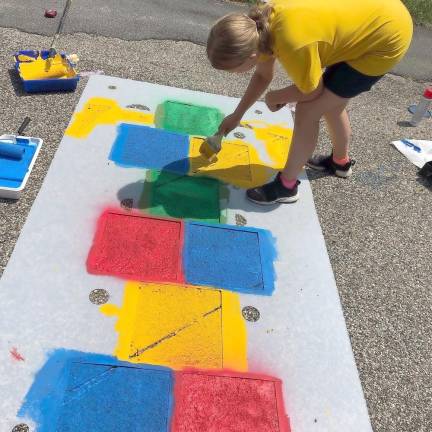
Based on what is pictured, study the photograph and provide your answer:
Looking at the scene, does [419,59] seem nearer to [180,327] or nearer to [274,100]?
[274,100]

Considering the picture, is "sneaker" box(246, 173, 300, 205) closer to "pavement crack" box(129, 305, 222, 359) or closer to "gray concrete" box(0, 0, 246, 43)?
"pavement crack" box(129, 305, 222, 359)

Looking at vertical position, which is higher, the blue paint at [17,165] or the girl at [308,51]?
the girl at [308,51]

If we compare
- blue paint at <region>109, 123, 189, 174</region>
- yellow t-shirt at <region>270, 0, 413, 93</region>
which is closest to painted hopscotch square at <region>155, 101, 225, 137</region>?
blue paint at <region>109, 123, 189, 174</region>

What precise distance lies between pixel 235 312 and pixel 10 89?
6.95 feet

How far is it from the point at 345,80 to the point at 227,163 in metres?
0.86

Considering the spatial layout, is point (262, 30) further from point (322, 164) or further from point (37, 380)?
point (37, 380)

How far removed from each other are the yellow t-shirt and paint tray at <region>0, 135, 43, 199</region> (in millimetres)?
1402

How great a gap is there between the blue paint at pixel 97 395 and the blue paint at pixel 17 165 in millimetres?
989

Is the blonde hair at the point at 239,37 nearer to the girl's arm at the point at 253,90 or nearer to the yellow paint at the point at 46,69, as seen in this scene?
the girl's arm at the point at 253,90

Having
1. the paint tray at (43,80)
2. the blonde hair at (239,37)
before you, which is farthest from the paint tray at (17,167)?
the blonde hair at (239,37)

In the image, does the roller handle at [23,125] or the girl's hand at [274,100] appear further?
the roller handle at [23,125]

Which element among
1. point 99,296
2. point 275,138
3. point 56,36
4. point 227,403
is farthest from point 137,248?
point 56,36

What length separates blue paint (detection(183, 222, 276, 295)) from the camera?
85.2 inches

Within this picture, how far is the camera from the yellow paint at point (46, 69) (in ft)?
9.79
